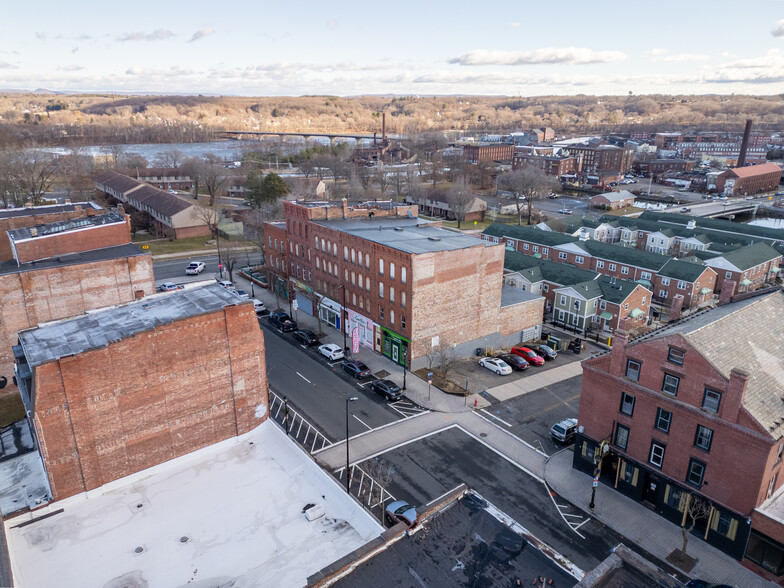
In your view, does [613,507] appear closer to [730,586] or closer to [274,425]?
[730,586]

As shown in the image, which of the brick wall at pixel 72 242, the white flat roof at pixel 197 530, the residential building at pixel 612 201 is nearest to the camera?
the white flat roof at pixel 197 530

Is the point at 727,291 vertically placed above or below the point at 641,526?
above

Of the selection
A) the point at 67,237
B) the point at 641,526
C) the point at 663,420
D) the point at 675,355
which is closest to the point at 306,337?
the point at 67,237

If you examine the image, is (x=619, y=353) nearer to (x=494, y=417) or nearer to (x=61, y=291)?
(x=494, y=417)

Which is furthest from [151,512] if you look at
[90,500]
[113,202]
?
[113,202]

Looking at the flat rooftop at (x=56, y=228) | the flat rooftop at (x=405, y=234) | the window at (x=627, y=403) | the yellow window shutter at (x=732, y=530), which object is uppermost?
the flat rooftop at (x=56, y=228)

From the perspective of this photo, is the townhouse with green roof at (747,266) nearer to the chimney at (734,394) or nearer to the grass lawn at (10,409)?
the chimney at (734,394)

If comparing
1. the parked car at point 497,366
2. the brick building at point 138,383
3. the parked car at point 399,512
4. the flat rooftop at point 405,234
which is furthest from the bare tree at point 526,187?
the brick building at point 138,383
